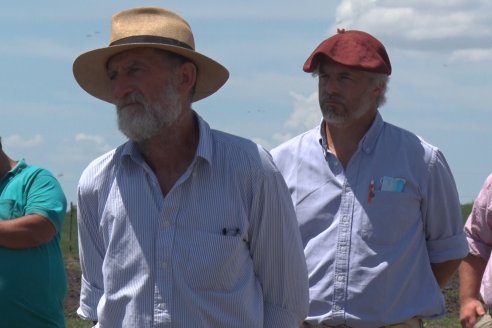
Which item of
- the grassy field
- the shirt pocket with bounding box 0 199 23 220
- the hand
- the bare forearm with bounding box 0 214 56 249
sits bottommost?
the grassy field

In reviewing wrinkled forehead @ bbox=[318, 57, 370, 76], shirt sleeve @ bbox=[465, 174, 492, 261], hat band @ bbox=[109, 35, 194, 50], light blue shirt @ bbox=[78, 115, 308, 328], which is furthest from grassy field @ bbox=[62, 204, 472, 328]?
hat band @ bbox=[109, 35, 194, 50]

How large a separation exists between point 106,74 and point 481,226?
2661 mm

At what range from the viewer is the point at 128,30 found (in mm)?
5141

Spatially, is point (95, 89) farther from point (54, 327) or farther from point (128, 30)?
point (54, 327)

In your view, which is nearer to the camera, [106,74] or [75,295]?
[106,74]

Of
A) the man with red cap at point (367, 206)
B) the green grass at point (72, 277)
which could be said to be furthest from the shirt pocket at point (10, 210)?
the green grass at point (72, 277)

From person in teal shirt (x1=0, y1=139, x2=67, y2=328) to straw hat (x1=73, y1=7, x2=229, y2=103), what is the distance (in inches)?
74.4

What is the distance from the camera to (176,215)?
4.89 metres

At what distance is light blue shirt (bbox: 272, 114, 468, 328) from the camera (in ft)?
21.1

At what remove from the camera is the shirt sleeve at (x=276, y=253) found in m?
4.98

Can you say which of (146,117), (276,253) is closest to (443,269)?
(276,253)

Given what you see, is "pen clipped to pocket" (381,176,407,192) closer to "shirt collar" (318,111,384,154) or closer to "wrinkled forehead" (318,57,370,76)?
"shirt collar" (318,111,384,154)

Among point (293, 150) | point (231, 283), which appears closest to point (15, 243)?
point (293, 150)

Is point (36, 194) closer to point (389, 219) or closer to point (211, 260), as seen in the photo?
point (389, 219)
